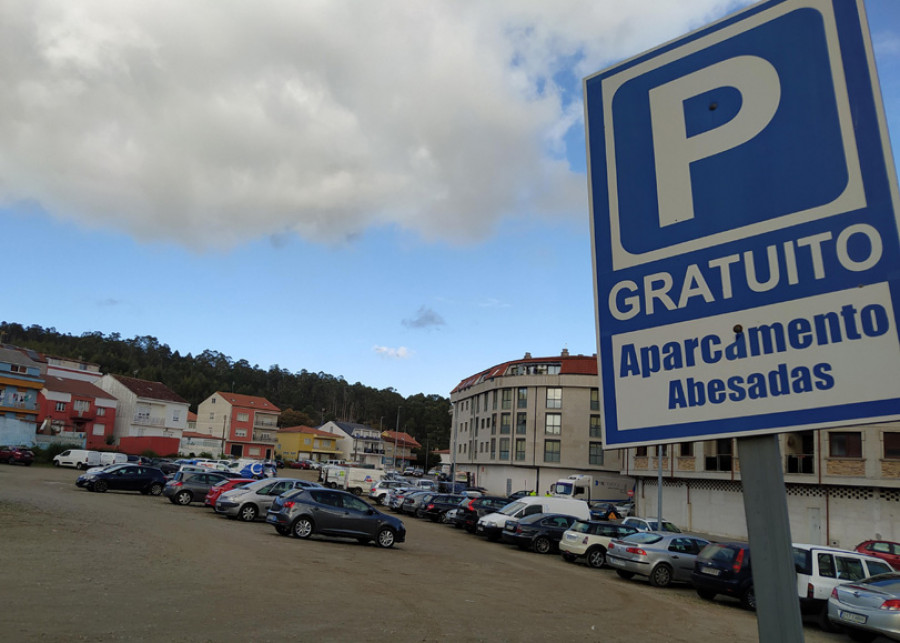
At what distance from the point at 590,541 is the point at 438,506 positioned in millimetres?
Answer: 15785

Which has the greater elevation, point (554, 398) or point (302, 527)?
point (554, 398)

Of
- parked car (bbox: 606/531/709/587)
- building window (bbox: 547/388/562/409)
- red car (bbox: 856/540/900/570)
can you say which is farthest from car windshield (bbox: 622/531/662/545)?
building window (bbox: 547/388/562/409)

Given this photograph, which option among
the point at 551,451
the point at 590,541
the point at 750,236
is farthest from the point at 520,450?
the point at 750,236

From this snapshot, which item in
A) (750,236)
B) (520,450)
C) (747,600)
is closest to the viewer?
(750,236)

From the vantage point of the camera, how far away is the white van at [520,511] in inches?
1135

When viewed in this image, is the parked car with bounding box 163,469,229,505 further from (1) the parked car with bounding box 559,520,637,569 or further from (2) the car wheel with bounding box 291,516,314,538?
(1) the parked car with bounding box 559,520,637,569

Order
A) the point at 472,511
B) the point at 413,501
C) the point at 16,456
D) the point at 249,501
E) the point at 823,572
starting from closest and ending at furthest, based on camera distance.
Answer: the point at 823,572 < the point at 249,501 < the point at 472,511 < the point at 413,501 < the point at 16,456

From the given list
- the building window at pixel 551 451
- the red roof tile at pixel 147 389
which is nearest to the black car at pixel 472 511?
the building window at pixel 551 451

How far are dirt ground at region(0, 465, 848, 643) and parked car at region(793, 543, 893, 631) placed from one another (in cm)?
54

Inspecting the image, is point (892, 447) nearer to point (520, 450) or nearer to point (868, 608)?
point (868, 608)

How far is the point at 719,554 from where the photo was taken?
17391 millimetres

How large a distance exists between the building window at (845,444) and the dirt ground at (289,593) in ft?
67.4

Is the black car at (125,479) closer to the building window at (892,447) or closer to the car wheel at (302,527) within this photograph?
the car wheel at (302,527)

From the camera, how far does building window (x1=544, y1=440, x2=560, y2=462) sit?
70.2m
